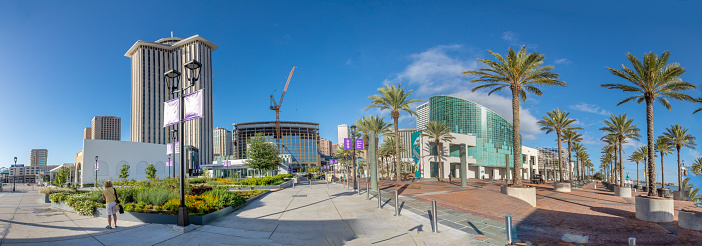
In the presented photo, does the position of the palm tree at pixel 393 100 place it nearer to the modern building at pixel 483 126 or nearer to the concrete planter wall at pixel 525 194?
the concrete planter wall at pixel 525 194

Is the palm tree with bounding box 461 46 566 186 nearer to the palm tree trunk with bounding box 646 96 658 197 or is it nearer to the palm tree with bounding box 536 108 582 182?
the palm tree trunk with bounding box 646 96 658 197

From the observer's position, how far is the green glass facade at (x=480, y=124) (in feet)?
262

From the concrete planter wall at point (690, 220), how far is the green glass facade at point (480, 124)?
6665 centimetres

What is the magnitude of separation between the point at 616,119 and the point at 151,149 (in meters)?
79.6

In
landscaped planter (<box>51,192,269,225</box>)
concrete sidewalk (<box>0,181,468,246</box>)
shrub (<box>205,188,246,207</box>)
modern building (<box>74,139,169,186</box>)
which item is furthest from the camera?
modern building (<box>74,139,169,186</box>)

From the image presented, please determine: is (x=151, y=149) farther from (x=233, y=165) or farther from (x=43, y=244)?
(x=43, y=244)

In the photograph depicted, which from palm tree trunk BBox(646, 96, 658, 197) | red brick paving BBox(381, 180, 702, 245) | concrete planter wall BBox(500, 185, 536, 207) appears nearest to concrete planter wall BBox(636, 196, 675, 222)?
red brick paving BBox(381, 180, 702, 245)

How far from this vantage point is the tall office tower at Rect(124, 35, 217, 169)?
138250 millimetres

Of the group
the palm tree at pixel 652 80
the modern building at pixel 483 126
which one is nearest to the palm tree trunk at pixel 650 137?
the palm tree at pixel 652 80

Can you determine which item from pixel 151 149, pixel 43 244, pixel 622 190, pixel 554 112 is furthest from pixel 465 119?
pixel 43 244

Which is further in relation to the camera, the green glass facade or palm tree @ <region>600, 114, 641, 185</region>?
the green glass facade

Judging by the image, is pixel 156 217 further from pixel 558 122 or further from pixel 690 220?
pixel 558 122

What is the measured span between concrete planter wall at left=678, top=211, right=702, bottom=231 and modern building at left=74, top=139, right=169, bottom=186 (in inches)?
2142

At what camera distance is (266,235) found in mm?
10062
